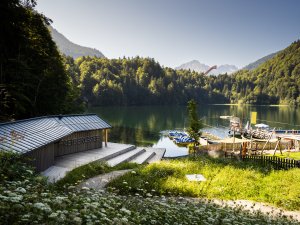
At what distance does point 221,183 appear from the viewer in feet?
55.7

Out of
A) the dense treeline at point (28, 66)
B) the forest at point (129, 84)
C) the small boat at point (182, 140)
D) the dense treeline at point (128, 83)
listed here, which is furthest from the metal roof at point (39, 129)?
the dense treeline at point (128, 83)

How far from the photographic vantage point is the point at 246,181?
1730 cm

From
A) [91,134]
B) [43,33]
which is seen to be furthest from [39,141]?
[43,33]

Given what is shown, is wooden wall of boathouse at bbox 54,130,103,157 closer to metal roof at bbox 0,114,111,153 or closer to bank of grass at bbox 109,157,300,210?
metal roof at bbox 0,114,111,153

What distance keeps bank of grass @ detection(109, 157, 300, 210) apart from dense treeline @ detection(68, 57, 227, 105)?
10850cm

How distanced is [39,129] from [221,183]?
12726 millimetres

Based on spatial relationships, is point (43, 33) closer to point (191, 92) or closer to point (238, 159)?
point (238, 159)

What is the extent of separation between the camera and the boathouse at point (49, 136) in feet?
46.9

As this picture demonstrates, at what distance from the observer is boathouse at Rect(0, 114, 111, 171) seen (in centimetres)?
1429

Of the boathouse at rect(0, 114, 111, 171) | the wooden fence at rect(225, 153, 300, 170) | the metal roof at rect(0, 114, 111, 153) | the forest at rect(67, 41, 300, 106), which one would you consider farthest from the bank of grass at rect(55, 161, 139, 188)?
the forest at rect(67, 41, 300, 106)

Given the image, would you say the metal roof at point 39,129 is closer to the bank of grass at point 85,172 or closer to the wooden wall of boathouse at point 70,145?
the wooden wall of boathouse at point 70,145

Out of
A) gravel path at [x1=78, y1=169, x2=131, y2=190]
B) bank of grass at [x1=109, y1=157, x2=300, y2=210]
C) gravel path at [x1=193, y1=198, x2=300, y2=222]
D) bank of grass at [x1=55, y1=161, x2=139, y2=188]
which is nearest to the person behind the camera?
gravel path at [x1=193, y1=198, x2=300, y2=222]

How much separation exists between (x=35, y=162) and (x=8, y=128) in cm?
261

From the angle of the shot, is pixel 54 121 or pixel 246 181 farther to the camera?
pixel 54 121
